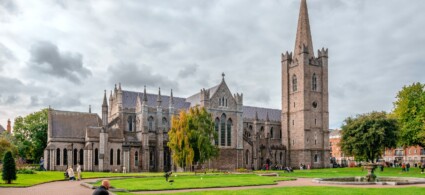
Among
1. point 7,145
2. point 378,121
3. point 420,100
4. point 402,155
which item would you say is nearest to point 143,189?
point 7,145

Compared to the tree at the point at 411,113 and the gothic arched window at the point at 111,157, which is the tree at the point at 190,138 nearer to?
the gothic arched window at the point at 111,157

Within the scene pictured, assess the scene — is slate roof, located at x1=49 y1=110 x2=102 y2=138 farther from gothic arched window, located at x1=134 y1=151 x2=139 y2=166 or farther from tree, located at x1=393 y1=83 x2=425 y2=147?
tree, located at x1=393 y1=83 x2=425 y2=147

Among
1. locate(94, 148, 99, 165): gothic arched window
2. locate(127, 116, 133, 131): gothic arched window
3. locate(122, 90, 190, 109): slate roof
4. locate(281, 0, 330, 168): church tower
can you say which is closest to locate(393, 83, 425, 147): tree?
locate(281, 0, 330, 168): church tower

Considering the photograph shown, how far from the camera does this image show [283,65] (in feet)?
329

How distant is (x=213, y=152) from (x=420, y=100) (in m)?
36.0

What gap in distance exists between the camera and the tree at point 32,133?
3487 inches

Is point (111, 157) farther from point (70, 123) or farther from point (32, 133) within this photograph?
point (32, 133)

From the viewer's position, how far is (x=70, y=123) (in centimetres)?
7706

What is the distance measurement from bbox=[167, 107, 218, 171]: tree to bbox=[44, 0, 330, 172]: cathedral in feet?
43.8

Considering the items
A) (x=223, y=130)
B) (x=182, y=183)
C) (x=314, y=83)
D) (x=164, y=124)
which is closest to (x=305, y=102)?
(x=314, y=83)

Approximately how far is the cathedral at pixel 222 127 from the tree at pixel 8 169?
1348 inches

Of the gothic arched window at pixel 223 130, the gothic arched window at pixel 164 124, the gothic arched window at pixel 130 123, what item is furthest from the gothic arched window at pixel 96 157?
the gothic arched window at pixel 223 130

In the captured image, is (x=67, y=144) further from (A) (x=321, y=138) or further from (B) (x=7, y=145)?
(A) (x=321, y=138)

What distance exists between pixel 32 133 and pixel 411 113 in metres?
71.1
